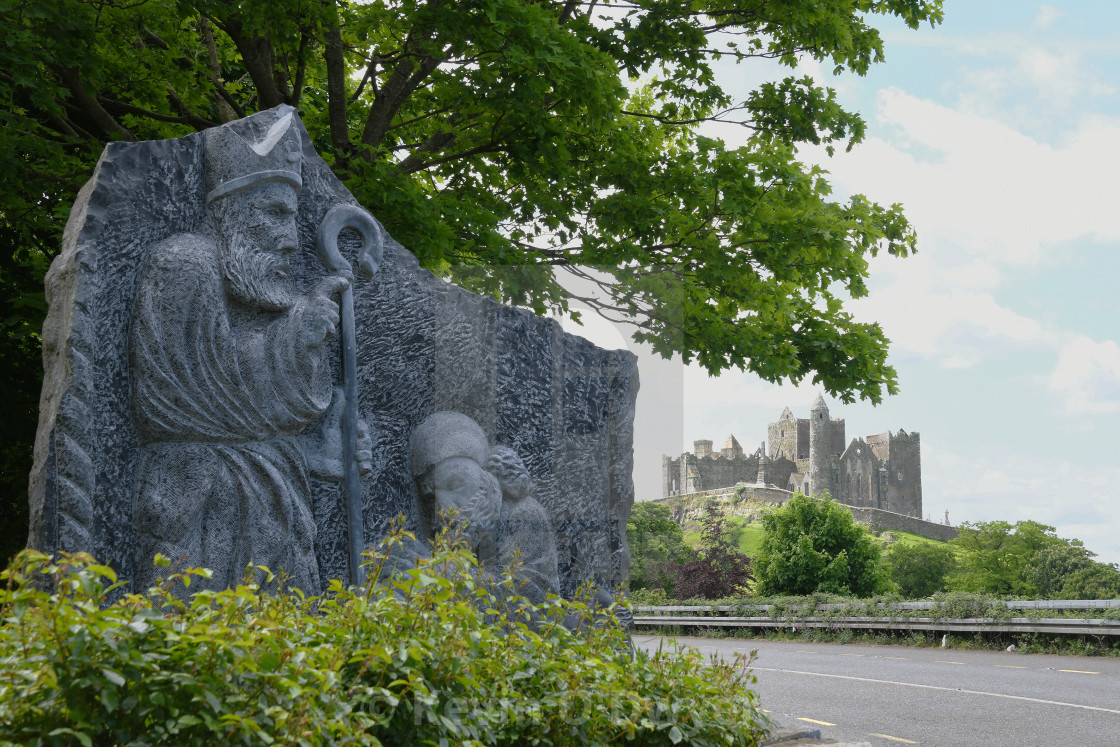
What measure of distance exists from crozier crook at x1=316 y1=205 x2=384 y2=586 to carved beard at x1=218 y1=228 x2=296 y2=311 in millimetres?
298

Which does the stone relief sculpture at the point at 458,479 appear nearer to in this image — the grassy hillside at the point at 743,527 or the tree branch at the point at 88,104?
the tree branch at the point at 88,104

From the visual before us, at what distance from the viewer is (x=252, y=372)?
13.5ft

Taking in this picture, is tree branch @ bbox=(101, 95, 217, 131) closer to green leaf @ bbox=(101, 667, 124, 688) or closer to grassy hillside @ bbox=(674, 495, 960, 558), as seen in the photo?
green leaf @ bbox=(101, 667, 124, 688)

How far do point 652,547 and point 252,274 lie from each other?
85.8 ft

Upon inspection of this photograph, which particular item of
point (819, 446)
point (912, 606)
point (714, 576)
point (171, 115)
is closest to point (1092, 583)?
point (912, 606)

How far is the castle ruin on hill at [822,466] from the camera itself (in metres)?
64.5

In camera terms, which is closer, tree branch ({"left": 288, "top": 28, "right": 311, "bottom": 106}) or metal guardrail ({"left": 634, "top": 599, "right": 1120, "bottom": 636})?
tree branch ({"left": 288, "top": 28, "right": 311, "bottom": 106})

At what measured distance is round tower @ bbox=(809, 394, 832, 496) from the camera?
64.9m

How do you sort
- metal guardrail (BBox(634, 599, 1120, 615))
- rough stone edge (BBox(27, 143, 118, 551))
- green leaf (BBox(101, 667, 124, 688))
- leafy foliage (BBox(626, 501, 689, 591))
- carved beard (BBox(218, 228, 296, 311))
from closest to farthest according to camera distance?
green leaf (BBox(101, 667, 124, 688))
rough stone edge (BBox(27, 143, 118, 551))
carved beard (BBox(218, 228, 296, 311))
metal guardrail (BBox(634, 599, 1120, 615))
leafy foliage (BBox(626, 501, 689, 591))

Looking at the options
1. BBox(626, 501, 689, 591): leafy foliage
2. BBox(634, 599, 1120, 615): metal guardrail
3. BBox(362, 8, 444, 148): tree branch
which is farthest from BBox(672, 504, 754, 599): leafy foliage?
BBox(362, 8, 444, 148): tree branch

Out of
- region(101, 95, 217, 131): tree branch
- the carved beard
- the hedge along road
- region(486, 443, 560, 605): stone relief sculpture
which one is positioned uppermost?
region(101, 95, 217, 131): tree branch

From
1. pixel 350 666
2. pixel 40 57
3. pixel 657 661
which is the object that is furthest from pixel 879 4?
pixel 350 666

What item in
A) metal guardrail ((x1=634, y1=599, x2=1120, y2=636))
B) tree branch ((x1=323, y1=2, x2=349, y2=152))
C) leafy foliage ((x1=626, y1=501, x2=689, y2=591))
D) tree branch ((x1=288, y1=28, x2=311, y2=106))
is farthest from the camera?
leafy foliage ((x1=626, y1=501, x2=689, y2=591))

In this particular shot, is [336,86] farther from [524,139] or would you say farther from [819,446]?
[819,446]
